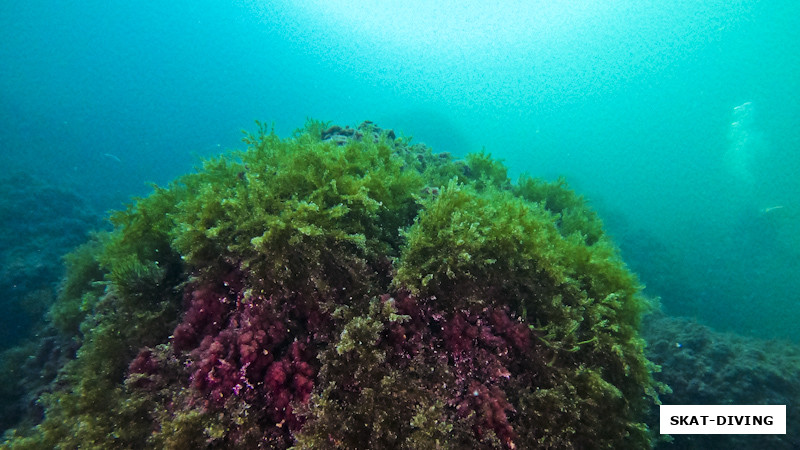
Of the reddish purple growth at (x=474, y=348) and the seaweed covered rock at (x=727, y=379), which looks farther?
the seaweed covered rock at (x=727, y=379)

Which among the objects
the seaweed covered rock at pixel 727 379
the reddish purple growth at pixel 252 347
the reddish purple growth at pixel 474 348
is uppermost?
the seaweed covered rock at pixel 727 379

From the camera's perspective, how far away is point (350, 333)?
115 inches

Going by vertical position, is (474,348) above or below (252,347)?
above

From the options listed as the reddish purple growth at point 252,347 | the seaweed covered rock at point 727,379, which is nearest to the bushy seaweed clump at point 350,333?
the reddish purple growth at point 252,347

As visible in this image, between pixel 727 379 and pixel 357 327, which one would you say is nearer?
pixel 357 327

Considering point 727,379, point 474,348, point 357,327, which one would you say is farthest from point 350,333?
point 727,379

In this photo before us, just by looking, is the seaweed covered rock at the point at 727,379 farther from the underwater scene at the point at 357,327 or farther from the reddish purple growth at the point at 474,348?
the reddish purple growth at the point at 474,348

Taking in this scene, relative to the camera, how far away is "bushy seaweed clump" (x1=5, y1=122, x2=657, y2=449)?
2816 mm

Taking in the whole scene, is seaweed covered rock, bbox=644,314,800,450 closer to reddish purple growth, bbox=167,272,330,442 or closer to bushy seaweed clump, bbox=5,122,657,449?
bushy seaweed clump, bbox=5,122,657,449

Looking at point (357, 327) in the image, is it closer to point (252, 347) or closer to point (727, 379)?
point (252, 347)

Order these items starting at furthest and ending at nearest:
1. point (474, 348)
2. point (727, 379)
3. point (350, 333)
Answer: point (727, 379), point (474, 348), point (350, 333)

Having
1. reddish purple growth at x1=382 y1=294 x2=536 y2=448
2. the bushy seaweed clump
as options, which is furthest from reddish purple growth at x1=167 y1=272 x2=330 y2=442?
reddish purple growth at x1=382 y1=294 x2=536 y2=448

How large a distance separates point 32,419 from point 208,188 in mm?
4500

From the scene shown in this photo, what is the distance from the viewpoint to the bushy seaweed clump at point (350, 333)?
2.82m
